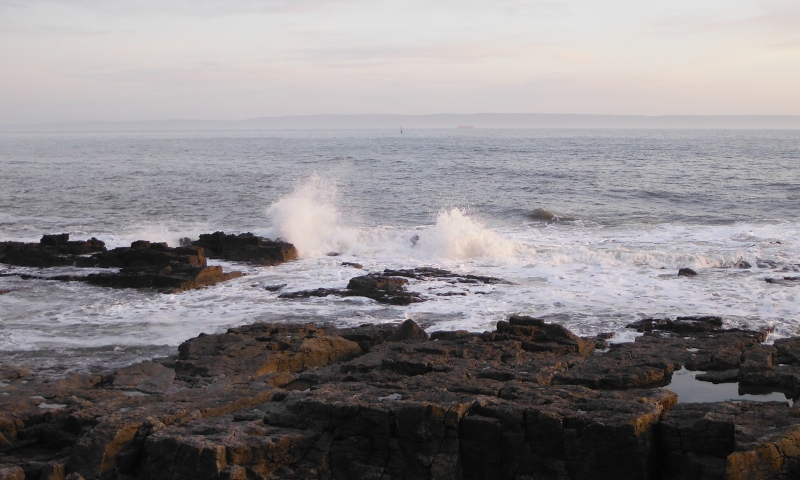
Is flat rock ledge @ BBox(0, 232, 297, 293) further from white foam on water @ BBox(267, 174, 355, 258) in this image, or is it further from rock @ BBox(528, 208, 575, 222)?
rock @ BBox(528, 208, 575, 222)

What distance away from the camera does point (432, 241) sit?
25484 millimetres

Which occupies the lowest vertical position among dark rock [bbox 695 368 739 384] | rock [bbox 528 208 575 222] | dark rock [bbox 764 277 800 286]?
rock [bbox 528 208 575 222]

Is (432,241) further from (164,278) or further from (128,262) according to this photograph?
(128,262)

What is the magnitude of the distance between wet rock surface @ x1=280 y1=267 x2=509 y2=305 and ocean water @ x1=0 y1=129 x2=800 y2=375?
424mm

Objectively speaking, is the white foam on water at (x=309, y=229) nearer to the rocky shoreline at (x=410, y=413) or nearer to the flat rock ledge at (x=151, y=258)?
the flat rock ledge at (x=151, y=258)

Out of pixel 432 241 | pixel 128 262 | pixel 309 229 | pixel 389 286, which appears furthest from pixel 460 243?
pixel 128 262

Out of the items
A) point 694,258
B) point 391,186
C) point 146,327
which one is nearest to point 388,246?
point 694,258

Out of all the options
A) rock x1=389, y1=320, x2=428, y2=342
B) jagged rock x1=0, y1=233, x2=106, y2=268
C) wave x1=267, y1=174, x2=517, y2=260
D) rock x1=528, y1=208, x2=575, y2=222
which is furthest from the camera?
rock x1=528, y1=208, x2=575, y2=222

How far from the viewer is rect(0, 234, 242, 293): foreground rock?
1928cm

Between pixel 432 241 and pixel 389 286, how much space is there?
7.28m

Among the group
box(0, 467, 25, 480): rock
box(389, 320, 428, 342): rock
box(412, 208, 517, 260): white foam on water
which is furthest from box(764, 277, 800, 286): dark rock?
box(0, 467, 25, 480): rock

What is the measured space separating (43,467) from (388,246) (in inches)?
727

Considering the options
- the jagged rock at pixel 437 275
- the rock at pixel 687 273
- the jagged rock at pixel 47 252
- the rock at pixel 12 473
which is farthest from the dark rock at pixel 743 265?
the rock at pixel 12 473

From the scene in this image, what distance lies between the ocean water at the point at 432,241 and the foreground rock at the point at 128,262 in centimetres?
55
